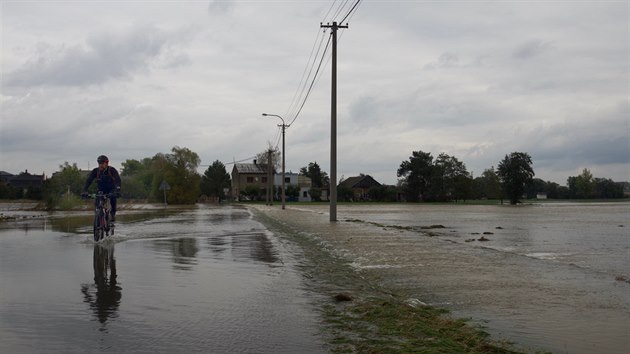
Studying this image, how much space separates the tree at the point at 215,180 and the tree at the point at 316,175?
949 inches

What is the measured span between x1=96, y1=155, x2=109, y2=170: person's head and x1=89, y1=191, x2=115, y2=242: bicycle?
66 centimetres

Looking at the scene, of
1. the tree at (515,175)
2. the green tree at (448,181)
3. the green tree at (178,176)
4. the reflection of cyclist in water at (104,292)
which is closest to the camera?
the reflection of cyclist in water at (104,292)

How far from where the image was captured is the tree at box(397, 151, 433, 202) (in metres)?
122

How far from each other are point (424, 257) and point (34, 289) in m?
7.70

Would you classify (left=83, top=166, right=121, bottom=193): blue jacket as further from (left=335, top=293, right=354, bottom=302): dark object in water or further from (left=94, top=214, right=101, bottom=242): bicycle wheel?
(left=335, top=293, right=354, bottom=302): dark object in water

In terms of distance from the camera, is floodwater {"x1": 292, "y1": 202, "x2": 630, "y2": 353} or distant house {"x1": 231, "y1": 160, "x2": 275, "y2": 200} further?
distant house {"x1": 231, "y1": 160, "x2": 275, "y2": 200}

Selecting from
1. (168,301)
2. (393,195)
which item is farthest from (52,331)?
(393,195)

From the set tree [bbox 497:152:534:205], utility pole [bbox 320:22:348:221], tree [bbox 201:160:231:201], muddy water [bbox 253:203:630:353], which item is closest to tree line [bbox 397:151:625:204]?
tree [bbox 497:152:534:205]

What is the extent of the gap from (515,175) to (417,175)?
72.5 ft

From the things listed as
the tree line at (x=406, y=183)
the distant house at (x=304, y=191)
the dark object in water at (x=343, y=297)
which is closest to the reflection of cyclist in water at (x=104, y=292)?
the dark object in water at (x=343, y=297)

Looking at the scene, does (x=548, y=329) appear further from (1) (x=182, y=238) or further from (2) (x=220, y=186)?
(2) (x=220, y=186)

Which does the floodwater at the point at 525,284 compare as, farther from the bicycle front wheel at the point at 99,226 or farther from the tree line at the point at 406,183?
the tree line at the point at 406,183

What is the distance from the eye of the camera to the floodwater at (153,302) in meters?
5.24

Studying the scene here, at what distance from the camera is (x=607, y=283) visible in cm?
891
